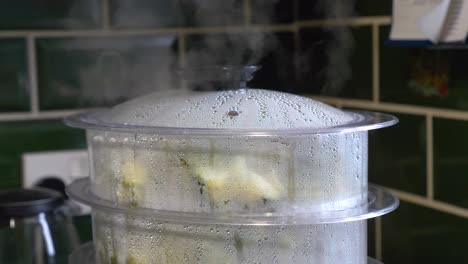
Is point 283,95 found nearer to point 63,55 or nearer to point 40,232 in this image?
point 40,232

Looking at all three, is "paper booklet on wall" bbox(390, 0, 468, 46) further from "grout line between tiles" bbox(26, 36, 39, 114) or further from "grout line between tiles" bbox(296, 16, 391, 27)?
"grout line between tiles" bbox(26, 36, 39, 114)

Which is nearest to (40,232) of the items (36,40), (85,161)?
(85,161)

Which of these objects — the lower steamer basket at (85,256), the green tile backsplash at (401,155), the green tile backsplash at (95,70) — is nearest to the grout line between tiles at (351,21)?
the green tile backsplash at (401,155)

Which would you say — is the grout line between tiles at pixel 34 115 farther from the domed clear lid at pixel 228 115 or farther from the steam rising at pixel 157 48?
the domed clear lid at pixel 228 115

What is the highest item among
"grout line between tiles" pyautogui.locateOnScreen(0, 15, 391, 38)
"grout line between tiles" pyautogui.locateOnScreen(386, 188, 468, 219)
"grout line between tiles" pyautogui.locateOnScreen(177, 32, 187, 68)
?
"grout line between tiles" pyautogui.locateOnScreen(0, 15, 391, 38)

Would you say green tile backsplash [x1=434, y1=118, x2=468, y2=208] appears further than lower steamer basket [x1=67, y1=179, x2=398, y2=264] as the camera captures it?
Yes

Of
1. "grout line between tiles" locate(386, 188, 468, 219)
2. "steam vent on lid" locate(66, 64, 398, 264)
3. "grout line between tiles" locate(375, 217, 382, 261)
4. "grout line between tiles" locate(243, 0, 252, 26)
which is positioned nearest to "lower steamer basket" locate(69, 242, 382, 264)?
"steam vent on lid" locate(66, 64, 398, 264)
